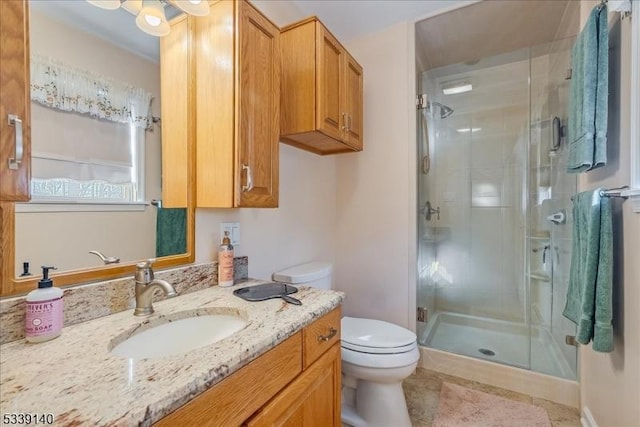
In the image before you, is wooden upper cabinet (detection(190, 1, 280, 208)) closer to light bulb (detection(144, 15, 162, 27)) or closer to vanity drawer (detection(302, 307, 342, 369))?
light bulb (detection(144, 15, 162, 27))

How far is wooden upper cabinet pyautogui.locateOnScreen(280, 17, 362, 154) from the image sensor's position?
149 cm

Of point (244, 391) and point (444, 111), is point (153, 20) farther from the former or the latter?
point (444, 111)

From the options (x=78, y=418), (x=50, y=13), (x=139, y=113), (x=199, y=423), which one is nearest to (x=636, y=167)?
(x=199, y=423)

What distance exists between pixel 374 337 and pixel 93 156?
1462mm

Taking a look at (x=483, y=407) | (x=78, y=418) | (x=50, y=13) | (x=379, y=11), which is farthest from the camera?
(x=379, y=11)

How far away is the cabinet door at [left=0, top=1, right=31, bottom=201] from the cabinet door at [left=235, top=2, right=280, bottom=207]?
0.59 metres

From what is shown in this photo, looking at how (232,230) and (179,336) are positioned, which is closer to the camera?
(179,336)

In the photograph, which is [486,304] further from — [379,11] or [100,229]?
[100,229]

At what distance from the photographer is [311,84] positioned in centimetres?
149

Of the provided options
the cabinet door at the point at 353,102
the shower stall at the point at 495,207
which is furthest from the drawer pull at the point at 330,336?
the shower stall at the point at 495,207

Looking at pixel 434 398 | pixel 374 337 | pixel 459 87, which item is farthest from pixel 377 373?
pixel 459 87

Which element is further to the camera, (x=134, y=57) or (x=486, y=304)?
(x=486, y=304)

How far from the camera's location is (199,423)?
0.59 metres

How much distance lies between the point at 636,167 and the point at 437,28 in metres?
1.57
